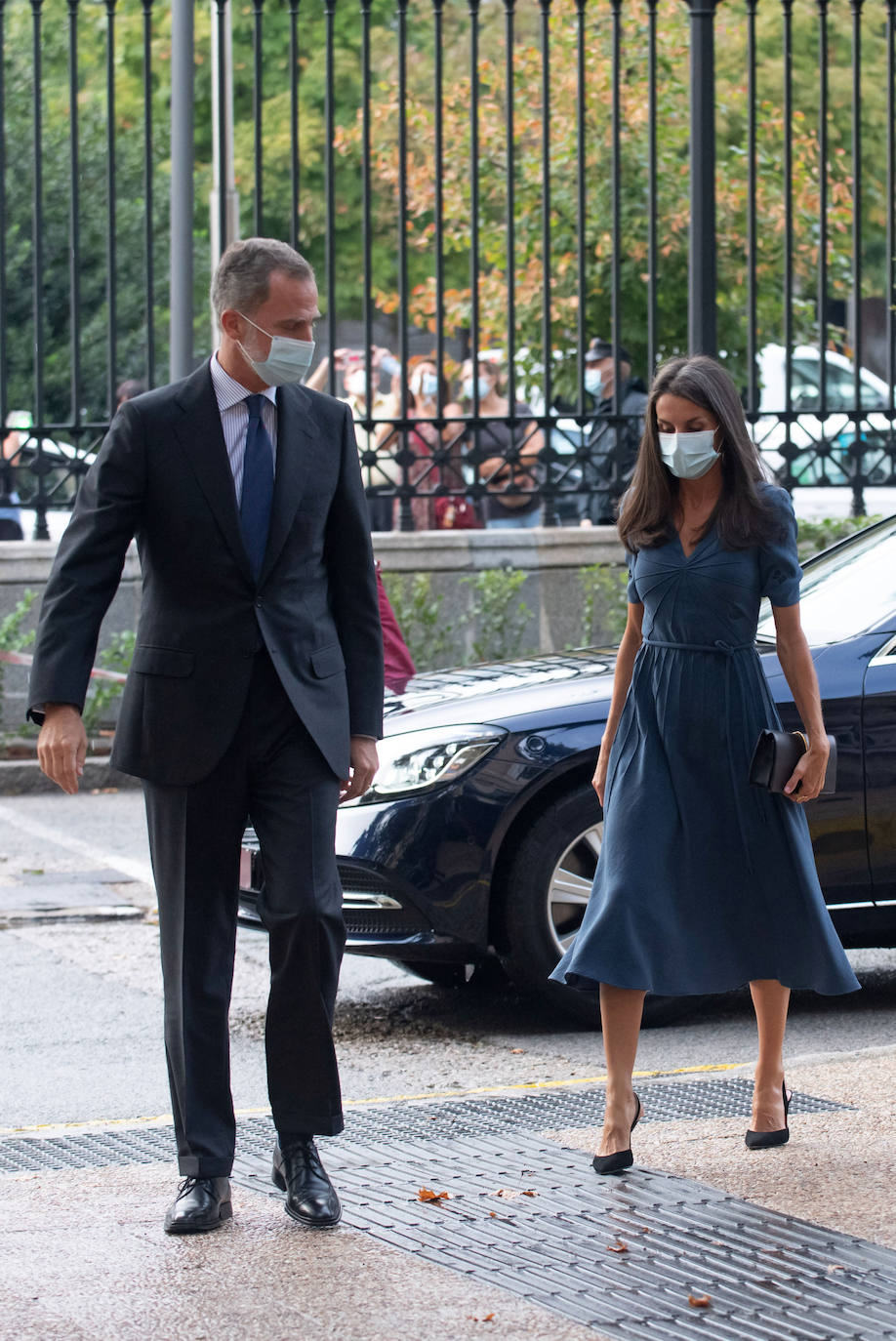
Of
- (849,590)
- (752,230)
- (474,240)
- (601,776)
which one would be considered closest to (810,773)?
(601,776)

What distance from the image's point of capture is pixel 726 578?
14.4 feet

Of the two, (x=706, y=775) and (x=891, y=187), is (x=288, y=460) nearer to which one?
(x=706, y=775)

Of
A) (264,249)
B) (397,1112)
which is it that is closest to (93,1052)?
(397,1112)

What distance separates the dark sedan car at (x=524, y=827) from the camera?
5.74 m

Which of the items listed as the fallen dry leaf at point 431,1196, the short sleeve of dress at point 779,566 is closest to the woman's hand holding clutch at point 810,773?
the short sleeve of dress at point 779,566

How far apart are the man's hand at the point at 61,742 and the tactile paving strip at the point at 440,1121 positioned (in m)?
1.03

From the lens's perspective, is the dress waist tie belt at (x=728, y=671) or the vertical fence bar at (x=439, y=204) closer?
the dress waist tie belt at (x=728, y=671)

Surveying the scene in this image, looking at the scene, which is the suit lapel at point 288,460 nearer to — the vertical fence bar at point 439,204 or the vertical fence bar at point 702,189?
the vertical fence bar at point 702,189

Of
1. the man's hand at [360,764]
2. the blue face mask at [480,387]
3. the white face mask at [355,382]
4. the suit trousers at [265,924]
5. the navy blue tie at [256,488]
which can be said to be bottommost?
the suit trousers at [265,924]

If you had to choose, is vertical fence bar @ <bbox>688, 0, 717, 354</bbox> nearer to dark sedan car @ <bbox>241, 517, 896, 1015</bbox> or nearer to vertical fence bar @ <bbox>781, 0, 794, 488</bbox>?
vertical fence bar @ <bbox>781, 0, 794, 488</bbox>

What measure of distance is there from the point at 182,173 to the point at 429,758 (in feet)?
18.7

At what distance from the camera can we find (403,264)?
35.8 ft

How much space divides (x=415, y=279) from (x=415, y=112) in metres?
6.26

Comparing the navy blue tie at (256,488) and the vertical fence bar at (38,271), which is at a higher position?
the vertical fence bar at (38,271)
